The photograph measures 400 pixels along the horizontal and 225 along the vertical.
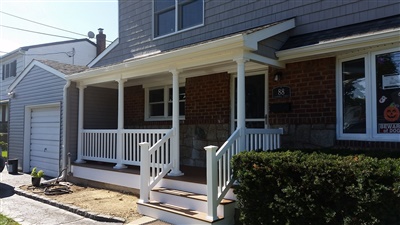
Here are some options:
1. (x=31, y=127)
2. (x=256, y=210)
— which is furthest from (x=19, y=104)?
(x=256, y=210)

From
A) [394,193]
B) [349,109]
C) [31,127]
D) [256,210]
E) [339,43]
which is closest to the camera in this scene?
[394,193]

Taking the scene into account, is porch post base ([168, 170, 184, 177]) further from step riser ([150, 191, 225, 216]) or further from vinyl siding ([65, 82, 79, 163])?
vinyl siding ([65, 82, 79, 163])

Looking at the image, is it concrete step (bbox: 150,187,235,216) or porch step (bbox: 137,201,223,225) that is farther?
concrete step (bbox: 150,187,235,216)

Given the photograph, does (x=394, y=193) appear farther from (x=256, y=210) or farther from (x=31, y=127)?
(x=31, y=127)

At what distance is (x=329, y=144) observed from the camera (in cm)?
586

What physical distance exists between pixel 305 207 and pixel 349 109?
8.04ft

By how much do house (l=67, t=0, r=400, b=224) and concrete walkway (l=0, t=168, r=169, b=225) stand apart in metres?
1.01

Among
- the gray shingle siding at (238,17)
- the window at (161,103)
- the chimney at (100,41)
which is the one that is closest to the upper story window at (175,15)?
the gray shingle siding at (238,17)

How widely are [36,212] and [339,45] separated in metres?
6.29

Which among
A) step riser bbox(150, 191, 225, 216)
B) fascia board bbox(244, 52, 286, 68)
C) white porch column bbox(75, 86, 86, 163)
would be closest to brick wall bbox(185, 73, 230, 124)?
fascia board bbox(244, 52, 286, 68)

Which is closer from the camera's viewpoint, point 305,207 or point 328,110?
point 305,207

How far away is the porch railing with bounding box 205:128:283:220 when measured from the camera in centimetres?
499

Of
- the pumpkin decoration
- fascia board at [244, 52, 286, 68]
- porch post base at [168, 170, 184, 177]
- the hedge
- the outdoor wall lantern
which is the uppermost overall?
fascia board at [244, 52, 286, 68]

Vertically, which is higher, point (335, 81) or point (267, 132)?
point (335, 81)
